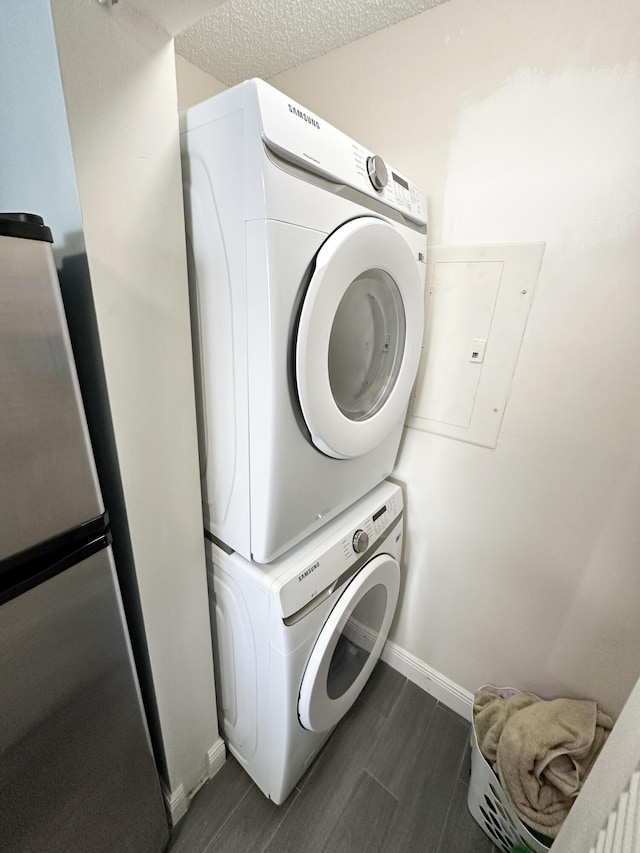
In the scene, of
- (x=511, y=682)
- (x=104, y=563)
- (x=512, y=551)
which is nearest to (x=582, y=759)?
(x=511, y=682)

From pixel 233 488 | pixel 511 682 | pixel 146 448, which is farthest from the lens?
pixel 511 682

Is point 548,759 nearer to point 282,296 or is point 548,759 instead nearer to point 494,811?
point 494,811

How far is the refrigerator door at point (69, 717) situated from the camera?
0.54 metres

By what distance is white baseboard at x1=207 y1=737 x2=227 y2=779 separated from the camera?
1.13 metres

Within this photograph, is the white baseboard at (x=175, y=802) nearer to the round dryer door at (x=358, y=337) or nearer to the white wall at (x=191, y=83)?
the round dryer door at (x=358, y=337)

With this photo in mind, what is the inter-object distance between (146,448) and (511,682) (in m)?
1.43

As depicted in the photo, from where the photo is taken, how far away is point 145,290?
646 millimetres

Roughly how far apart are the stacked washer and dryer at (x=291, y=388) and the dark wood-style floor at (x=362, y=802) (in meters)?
0.11

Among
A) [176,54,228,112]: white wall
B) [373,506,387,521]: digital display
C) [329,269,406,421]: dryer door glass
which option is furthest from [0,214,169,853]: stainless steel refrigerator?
[176,54,228,112]: white wall

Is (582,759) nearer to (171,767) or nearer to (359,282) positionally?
(171,767)

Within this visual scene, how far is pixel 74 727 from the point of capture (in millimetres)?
639

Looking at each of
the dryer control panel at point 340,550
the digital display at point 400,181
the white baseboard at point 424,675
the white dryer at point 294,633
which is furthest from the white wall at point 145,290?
the white baseboard at point 424,675

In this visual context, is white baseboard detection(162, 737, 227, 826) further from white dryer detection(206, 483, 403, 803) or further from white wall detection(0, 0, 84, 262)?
white wall detection(0, 0, 84, 262)

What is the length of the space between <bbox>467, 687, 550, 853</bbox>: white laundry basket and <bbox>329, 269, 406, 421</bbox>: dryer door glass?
42.6 inches
